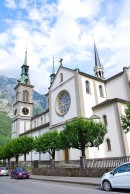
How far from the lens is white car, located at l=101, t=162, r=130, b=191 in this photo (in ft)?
35.7

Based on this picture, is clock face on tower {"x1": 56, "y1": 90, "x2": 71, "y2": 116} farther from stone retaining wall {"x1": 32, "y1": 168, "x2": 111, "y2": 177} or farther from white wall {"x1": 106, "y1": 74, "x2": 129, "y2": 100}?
stone retaining wall {"x1": 32, "y1": 168, "x2": 111, "y2": 177}

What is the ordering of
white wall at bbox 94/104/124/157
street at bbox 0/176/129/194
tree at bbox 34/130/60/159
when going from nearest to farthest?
1. street at bbox 0/176/129/194
2. white wall at bbox 94/104/124/157
3. tree at bbox 34/130/60/159

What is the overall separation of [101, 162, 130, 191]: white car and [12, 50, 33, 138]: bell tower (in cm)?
5314

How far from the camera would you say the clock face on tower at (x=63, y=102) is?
126ft

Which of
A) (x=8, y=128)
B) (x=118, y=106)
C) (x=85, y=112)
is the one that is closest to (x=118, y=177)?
(x=118, y=106)

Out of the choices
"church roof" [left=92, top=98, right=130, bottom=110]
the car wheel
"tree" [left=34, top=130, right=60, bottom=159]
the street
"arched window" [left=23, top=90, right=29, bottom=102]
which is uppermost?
"arched window" [left=23, top=90, right=29, bottom=102]

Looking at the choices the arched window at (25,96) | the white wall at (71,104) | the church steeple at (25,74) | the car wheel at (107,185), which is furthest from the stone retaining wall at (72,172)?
the church steeple at (25,74)

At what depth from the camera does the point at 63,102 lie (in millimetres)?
39875

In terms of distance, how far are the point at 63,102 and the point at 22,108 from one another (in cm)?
2867

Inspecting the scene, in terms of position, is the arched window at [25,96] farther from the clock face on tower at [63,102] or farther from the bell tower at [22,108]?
the clock face on tower at [63,102]

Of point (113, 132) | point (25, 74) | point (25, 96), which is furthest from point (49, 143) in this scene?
point (25, 74)

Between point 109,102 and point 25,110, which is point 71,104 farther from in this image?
point 25,110

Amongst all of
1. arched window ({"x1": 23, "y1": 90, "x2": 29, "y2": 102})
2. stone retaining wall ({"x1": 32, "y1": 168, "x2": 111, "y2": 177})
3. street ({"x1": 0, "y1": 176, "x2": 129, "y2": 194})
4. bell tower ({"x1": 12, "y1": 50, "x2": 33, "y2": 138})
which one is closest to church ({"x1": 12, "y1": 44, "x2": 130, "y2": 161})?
stone retaining wall ({"x1": 32, "y1": 168, "x2": 111, "y2": 177})

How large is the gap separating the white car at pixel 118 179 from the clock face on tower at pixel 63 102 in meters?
25.8
